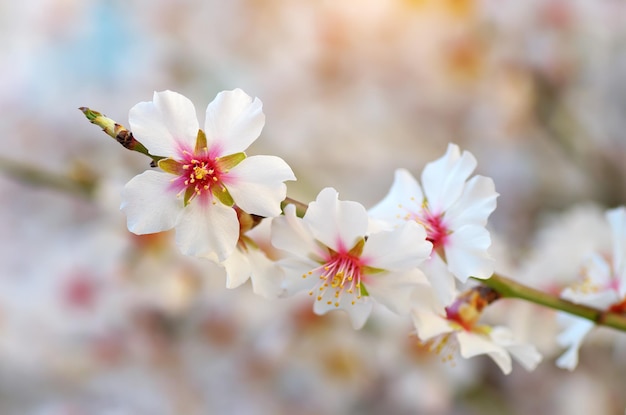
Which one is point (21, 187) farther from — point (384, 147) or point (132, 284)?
point (384, 147)

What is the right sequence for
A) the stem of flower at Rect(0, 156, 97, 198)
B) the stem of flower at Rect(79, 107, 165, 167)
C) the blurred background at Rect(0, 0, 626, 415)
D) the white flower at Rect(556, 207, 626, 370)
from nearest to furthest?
the stem of flower at Rect(79, 107, 165, 167), the white flower at Rect(556, 207, 626, 370), the stem of flower at Rect(0, 156, 97, 198), the blurred background at Rect(0, 0, 626, 415)

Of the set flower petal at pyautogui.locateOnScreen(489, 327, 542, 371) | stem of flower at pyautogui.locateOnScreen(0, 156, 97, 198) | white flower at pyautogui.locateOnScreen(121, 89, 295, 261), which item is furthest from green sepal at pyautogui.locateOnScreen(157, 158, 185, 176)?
stem of flower at pyautogui.locateOnScreen(0, 156, 97, 198)

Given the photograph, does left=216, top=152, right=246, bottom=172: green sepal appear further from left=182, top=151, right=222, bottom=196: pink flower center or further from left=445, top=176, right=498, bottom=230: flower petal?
left=445, top=176, right=498, bottom=230: flower petal

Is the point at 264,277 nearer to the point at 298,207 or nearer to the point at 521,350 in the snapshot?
the point at 298,207

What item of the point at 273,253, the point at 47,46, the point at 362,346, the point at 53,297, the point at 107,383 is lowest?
the point at 362,346

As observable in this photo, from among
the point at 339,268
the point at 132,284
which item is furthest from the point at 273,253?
the point at 339,268

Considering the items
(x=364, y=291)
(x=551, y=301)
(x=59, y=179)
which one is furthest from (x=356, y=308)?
(x=59, y=179)

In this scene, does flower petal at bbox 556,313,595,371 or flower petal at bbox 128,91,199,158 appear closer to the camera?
flower petal at bbox 128,91,199,158
